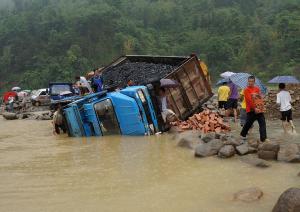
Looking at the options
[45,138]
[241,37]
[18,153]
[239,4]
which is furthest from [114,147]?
[239,4]

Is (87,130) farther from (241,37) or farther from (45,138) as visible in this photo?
(241,37)

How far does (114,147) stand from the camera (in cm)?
895

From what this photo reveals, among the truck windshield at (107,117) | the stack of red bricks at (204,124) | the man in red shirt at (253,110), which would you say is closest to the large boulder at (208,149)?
the man in red shirt at (253,110)

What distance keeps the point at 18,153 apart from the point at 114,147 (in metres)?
1.99

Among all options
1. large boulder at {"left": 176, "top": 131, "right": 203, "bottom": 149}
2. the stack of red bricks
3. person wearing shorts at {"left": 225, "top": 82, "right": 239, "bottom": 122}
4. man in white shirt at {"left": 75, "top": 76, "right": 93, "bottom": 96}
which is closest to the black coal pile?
man in white shirt at {"left": 75, "top": 76, "right": 93, "bottom": 96}

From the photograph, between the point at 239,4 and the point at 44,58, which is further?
the point at 239,4

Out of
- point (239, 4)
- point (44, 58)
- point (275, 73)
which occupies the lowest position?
point (275, 73)

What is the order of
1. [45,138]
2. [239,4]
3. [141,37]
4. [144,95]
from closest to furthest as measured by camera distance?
[144,95] < [45,138] < [141,37] < [239,4]

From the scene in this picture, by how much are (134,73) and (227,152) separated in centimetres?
764

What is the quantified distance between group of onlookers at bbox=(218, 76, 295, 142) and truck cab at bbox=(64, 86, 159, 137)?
7.68ft

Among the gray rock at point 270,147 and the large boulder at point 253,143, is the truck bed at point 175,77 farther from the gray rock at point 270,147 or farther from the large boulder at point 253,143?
the gray rock at point 270,147

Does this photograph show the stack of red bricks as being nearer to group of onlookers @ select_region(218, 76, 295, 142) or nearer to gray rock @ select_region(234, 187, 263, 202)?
group of onlookers @ select_region(218, 76, 295, 142)

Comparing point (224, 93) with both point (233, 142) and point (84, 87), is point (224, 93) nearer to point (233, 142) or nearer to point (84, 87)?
point (84, 87)

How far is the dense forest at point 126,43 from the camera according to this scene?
5481 centimetres
